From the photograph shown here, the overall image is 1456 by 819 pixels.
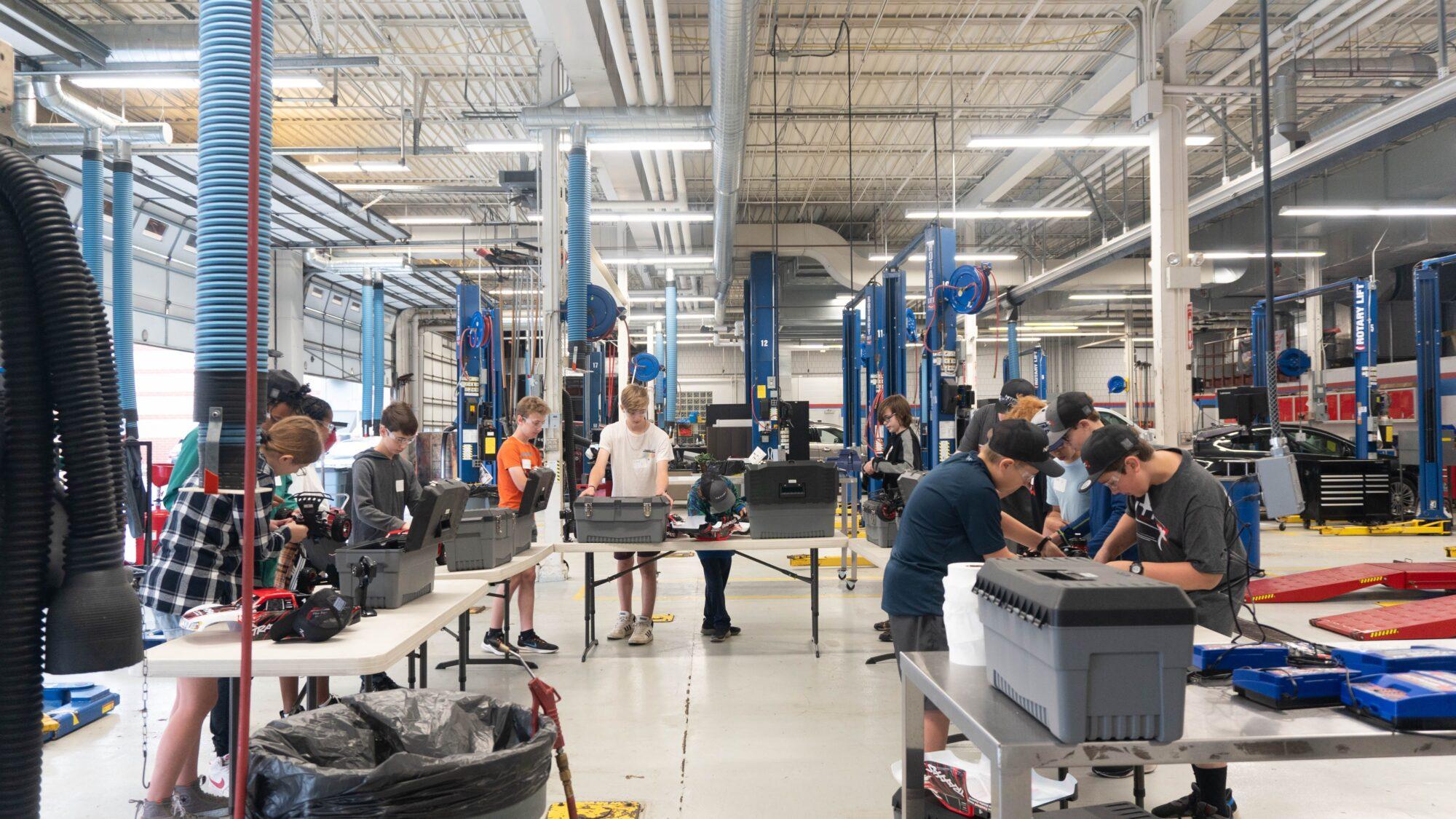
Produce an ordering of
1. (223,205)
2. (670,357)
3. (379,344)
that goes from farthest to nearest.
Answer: (670,357), (379,344), (223,205)

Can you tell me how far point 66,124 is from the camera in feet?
29.2

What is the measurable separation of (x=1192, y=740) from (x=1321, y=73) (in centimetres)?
891

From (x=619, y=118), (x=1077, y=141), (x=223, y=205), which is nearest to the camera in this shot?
(x=223, y=205)

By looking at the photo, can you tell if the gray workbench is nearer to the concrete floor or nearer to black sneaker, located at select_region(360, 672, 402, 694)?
the concrete floor

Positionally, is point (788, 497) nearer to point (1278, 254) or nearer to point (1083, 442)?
point (1083, 442)

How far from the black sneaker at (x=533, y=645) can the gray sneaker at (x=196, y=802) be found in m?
2.48

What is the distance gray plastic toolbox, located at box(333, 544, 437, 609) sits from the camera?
290 centimetres

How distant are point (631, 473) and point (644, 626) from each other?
96cm

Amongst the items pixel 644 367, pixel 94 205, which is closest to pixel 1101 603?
pixel 94 205

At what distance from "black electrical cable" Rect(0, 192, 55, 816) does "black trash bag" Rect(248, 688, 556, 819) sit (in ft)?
1.98

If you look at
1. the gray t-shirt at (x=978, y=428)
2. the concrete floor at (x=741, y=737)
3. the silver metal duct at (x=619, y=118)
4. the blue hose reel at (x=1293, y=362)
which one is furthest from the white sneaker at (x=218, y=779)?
the blue hose reel at (x=1293, y=362)

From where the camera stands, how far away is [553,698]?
2.10 m

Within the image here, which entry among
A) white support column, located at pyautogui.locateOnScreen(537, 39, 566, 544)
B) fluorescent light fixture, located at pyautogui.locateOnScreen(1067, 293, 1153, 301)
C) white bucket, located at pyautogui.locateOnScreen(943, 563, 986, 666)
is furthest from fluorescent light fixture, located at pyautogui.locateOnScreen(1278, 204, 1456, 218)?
white bucket, located at pyautogui.locateOnScreen(943, 563, 986, 666)

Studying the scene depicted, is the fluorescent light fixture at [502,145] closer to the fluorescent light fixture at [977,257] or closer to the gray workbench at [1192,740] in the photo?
the fluorescent light fixture at [977,257]
